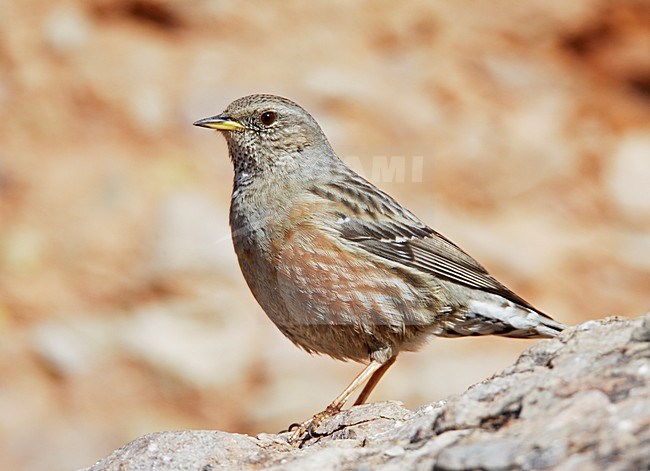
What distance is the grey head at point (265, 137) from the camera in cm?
612

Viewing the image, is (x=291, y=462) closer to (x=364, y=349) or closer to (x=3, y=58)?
(x=364, y=349)

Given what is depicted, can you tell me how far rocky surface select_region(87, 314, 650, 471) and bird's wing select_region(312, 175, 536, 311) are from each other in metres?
1.50

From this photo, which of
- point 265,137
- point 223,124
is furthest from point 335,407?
point 223,124

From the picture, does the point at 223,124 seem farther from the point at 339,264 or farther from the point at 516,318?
the point at 516,318

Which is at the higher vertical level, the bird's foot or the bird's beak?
the bird's beak

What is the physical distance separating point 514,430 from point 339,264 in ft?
8.41

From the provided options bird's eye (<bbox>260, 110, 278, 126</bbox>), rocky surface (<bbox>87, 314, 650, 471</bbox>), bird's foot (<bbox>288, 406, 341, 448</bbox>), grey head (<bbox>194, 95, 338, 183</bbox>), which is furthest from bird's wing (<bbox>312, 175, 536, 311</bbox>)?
rocky surface (<bbox>87, 314, 650, 471</bbox>)

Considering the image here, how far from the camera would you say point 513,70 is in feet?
30.5

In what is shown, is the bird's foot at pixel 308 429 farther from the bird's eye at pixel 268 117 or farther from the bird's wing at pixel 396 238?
the bird's eye at pixel 268 117

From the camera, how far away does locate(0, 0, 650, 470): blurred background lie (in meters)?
8.26

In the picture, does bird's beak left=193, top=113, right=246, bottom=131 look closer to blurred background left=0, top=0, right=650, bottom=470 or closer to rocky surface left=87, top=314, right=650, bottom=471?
rocky surface left=87, top=314, right=650, bottom=471

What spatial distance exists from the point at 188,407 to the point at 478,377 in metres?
2.41

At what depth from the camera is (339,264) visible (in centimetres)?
555

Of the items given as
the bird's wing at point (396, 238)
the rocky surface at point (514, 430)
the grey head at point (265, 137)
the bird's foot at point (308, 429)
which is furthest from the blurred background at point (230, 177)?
the rocky surface at point (514, 430)
